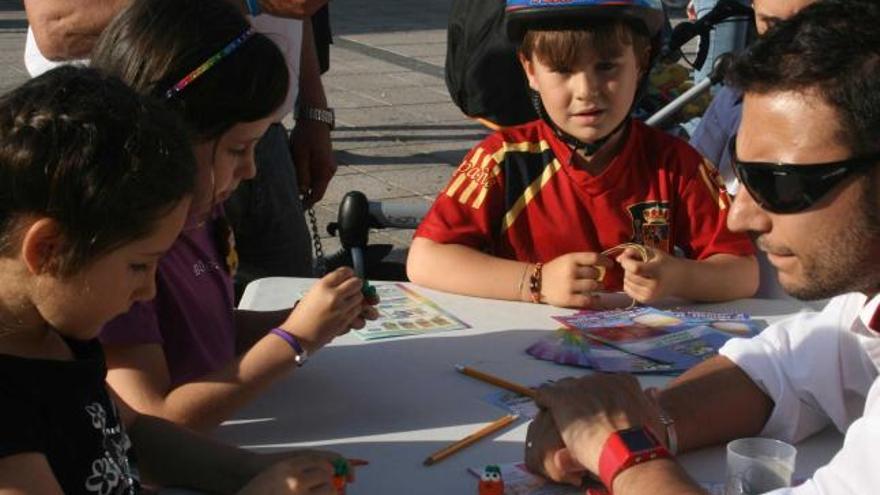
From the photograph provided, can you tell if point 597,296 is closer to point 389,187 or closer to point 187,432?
point 187,432

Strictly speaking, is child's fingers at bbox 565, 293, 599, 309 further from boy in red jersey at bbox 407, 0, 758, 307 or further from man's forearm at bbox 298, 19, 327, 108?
man's forearm at bbox 298, 19, 327, 108

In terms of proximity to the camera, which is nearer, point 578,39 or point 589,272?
point 589,272

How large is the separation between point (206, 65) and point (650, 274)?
1.09 meters

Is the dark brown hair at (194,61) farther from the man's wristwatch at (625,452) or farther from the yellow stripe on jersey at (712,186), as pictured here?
the yellow stripe on jersey at (712,186)

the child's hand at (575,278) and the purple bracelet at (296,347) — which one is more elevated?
the purple bracelet at (296,347)

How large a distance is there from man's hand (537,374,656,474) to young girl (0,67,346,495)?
0.39m

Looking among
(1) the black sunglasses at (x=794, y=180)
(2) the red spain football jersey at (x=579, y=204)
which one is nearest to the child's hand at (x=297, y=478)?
(1) the black sunglasses at (x=794, y=180)

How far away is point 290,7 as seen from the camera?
3.01 m

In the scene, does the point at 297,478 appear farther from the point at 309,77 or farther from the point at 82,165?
the point at 309,77

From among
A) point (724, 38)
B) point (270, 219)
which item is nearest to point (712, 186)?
point (270, 219)

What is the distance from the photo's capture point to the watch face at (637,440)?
192 cm

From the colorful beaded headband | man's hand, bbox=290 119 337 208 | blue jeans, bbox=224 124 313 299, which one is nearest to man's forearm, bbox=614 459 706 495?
the colorful beaded headband

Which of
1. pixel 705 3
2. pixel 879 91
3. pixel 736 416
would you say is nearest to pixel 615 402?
pixel 736 416

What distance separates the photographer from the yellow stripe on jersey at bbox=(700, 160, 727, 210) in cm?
303
